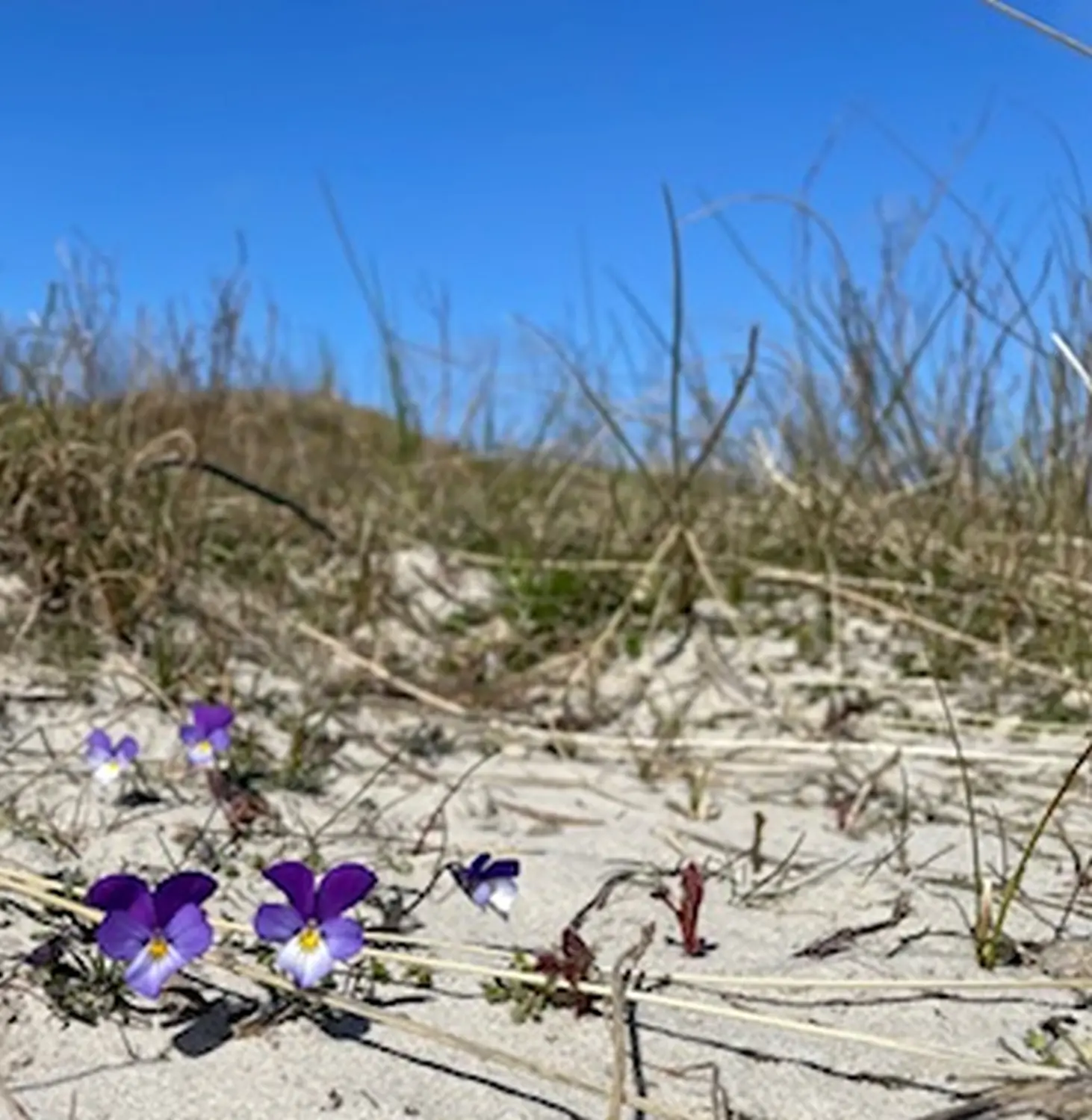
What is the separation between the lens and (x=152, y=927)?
43.8 inches

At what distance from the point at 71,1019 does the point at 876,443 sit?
2952 mm

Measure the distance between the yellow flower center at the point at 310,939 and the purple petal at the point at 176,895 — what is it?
0.09 m

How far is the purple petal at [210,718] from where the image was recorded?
1790 mm

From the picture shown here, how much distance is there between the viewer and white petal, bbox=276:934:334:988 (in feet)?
3.64

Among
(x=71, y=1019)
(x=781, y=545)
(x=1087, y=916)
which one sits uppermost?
(x=781, y=545)

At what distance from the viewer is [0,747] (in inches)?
78.6

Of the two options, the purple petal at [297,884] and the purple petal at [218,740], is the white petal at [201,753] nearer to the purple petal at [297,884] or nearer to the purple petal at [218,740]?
the purple petal at [218,740]

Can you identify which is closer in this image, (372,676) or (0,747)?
(0,747)

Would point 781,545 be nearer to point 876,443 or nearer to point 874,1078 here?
point 876,443

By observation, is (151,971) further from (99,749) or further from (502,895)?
(99,749)

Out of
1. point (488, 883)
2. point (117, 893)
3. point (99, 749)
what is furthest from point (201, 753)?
point (117, 893)

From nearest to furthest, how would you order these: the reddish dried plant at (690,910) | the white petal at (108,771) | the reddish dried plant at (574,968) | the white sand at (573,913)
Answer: the white sand at (573,913)
the reddish dried plant at (574,968)
the reddish dried plant at (690,910)
the white petal at (108,771)

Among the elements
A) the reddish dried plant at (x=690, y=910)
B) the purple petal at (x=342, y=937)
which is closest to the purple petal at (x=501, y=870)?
the reddish dried plant at (x=690, y=910)

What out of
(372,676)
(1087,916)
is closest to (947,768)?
(1087,916)
